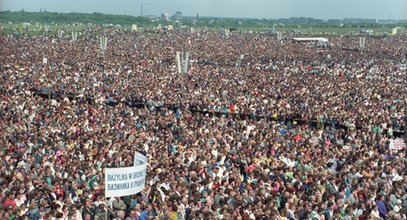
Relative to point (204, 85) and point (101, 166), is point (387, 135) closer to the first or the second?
point (101, 166)

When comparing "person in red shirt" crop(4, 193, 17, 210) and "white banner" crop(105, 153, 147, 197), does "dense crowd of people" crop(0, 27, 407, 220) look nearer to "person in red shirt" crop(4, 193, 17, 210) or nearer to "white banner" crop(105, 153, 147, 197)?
"person in red shirt" crop(4, 193, 17, 210)

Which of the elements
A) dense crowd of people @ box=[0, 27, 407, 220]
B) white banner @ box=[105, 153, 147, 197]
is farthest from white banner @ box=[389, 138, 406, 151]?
white banner @ box=[105, 153, 147, 197]

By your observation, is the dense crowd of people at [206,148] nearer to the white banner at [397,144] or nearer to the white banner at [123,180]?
the white banner at [397,144]

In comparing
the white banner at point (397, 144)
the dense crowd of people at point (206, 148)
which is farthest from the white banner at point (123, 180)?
the white banner at point (397, 144)

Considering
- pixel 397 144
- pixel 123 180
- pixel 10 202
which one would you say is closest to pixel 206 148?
pixel 397 144

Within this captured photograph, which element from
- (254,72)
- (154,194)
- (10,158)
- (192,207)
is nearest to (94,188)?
(154,194)
